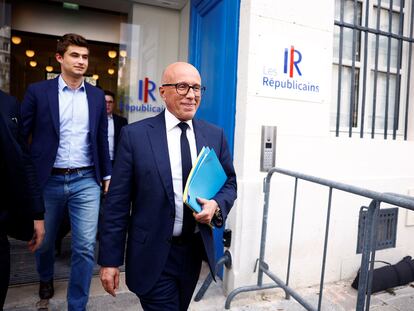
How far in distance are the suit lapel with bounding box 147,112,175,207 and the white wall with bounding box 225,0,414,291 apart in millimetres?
1523

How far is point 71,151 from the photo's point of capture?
2709 millimetres

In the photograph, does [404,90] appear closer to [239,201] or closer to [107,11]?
[239,201]

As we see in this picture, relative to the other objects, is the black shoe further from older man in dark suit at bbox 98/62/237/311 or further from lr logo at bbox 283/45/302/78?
lr logo at bbox 283/45/302/78

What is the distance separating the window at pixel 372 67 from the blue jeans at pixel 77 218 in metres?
2.62

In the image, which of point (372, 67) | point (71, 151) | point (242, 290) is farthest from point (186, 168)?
point (372, 67)

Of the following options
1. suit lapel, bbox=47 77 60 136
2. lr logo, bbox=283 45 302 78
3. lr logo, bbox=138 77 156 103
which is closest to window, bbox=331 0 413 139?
lr logo, bbox=283 45 302 78

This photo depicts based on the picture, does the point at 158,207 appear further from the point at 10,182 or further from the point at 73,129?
the point at 73,129

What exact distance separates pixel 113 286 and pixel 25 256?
2641 mm

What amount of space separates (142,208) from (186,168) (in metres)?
0.30

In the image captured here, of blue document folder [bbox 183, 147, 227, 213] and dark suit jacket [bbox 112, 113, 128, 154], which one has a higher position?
dark suit jacket [bbox 112, 113, 128, 154]

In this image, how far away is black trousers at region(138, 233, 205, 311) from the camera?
1.81 metres

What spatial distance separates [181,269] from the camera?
1.86 meters

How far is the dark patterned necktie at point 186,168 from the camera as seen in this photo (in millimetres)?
1802

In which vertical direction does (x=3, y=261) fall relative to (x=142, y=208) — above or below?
below
